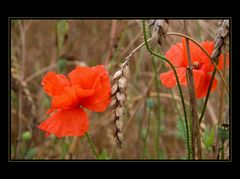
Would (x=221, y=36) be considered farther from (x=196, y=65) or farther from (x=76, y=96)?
(x=76, y=96)

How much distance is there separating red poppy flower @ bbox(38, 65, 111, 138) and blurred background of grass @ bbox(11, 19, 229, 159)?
0.22m

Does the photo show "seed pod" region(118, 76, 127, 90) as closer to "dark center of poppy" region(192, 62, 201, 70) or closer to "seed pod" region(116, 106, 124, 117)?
"seed pod" region(116, 106, 124, 117)

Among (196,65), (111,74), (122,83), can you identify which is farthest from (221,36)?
(111,74)

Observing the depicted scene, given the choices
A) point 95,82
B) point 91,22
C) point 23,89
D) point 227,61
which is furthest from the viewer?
point 91,22

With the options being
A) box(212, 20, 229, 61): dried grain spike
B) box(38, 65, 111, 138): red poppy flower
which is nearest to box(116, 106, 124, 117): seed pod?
box(38, 65, 111, 138): red poppy flower

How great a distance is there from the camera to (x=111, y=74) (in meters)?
1.98

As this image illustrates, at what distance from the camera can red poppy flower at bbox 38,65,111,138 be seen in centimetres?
104

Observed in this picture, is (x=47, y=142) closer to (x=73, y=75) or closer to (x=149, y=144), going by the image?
(x=149, y=144)

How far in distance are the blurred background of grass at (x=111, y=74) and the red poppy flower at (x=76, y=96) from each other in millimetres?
223

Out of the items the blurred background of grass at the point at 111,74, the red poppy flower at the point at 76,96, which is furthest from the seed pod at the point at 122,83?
the blurred background of grass at the point at 111,74

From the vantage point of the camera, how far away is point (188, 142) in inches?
42.4

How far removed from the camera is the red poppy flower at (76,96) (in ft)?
3.42

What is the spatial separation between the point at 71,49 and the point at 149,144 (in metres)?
0.73

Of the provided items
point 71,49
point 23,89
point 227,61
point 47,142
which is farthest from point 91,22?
point 227,61
